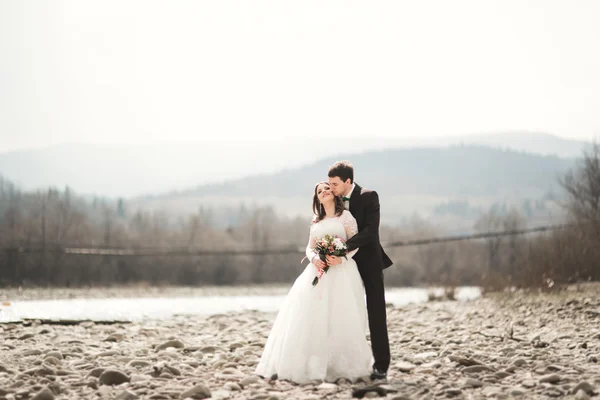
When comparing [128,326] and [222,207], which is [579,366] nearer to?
[128,326]

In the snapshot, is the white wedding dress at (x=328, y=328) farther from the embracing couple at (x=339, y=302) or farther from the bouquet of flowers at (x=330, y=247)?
the bouquet of flowers at (x=330, y=247)

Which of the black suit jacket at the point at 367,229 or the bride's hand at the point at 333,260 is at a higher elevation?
the black suit jacket at the point at 367,229

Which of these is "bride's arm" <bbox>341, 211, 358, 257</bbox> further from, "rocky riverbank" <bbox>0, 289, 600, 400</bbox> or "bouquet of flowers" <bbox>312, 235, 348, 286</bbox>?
"rocky riverbank" <bbox>0, 289, 600, 400</bbox>

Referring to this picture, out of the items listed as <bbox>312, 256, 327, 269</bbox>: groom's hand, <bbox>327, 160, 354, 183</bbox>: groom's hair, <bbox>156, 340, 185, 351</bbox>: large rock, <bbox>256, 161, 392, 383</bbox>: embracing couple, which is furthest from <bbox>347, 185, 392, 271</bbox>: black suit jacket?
<bbox>156, 340, 185, 351</bbox>: large rock

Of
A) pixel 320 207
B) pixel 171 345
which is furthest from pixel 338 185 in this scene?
pixel 171 345

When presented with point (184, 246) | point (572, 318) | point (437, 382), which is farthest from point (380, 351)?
point (184, 246)

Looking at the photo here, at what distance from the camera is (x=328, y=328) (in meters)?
8.35

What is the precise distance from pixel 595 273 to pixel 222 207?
18248 cm

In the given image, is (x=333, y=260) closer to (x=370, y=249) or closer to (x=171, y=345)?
(x=370, y=249)

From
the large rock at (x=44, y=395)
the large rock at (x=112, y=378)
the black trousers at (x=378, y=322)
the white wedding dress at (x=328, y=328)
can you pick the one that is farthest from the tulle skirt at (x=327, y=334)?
the large rock at (x=44, y=395)

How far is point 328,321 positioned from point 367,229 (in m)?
1.14

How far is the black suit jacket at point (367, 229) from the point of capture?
823cm

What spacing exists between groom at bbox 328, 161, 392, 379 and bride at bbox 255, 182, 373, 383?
0.10 meters

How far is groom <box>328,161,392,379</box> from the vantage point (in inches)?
325
